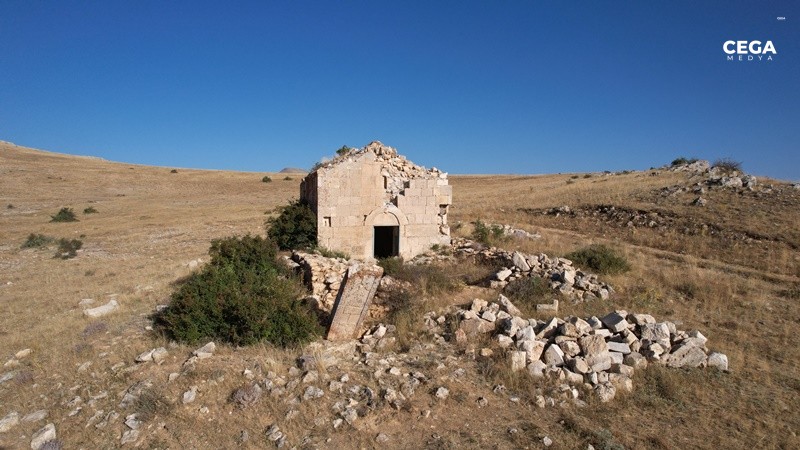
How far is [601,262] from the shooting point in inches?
497

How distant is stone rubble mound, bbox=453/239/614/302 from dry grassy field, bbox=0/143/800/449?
1.40 ft

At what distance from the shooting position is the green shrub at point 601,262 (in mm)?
12513

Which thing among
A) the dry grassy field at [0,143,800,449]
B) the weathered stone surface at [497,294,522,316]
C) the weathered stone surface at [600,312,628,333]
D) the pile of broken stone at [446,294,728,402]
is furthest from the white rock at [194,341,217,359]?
the weathered stone surface at [600,312,628,333]

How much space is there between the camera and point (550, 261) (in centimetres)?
1205

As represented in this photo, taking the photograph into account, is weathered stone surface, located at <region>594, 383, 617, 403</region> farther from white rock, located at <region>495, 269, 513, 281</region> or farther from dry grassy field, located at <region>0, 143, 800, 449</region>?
white rock, located at <region>495, 269, 513, 281</region>

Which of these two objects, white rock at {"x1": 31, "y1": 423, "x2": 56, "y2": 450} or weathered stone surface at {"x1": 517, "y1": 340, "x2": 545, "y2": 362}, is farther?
weathered stone surface at {"x1": 517, "y1": 340, "x2": 545, "y2": 362}

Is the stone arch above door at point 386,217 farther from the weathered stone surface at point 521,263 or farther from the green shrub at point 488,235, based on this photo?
the weathered stone surface at point 521,263

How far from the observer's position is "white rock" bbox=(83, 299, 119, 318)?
9938 mm

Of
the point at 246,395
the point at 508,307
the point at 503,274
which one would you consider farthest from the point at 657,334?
the point at 246,395

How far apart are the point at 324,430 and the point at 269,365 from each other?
1733mm

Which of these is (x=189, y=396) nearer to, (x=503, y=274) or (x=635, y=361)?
(x=635, y=361)

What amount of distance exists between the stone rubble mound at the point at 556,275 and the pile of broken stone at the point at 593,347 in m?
2.32

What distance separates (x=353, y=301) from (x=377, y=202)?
5.74 m

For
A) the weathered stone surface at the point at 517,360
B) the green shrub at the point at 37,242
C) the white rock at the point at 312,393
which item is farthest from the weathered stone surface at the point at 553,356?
the green shrub at the point at 37,242
